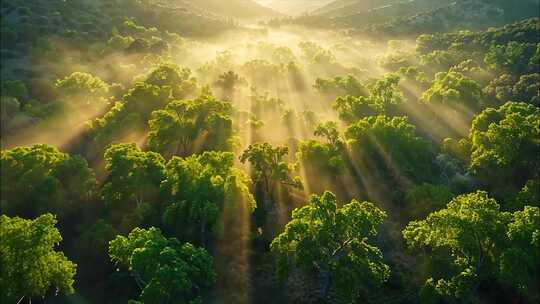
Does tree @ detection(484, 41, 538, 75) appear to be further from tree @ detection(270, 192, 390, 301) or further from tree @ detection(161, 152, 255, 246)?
tree @ detection(270, 192, 390, 301)

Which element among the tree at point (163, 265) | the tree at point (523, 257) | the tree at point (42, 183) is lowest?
the tree at point (42, 183)

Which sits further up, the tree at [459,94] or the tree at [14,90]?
the tree at [459,94]

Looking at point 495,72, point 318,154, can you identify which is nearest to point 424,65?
point 495,72

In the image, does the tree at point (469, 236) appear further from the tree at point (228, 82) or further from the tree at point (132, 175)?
the tree at point (228, 82)

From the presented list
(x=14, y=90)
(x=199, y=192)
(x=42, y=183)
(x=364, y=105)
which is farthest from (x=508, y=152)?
(x=14, y=90)

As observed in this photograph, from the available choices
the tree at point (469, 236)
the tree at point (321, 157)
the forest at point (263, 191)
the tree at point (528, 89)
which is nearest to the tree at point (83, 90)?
the forest at point (263, 191)

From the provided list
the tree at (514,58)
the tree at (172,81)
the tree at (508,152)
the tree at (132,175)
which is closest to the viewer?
the tree at (132,175)

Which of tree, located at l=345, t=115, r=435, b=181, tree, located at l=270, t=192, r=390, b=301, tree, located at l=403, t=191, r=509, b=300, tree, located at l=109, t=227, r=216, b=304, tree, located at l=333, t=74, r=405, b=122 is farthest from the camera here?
tree, located at l=333, t=74, r=405, b=122

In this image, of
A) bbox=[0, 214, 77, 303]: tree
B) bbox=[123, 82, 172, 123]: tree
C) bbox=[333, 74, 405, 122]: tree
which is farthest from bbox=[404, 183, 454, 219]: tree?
bbox=[123, 82, 172, 123]: tree
